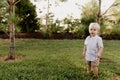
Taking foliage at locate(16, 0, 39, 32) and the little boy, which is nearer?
the little boy

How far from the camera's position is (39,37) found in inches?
845

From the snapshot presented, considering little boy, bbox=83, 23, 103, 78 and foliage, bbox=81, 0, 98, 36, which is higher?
foliage, bbox=81, 0, 98, 36

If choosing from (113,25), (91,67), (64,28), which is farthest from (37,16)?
(91,67)

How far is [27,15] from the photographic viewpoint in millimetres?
21766

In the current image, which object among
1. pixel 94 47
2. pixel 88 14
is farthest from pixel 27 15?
pixel 94 47

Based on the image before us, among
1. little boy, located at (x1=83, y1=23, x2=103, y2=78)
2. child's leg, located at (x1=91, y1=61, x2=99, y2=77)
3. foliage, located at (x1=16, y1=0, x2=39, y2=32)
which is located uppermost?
foliage, located at (x1=16, y1=0, x2=39, y2=32)

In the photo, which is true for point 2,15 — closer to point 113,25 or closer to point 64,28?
point 113,25

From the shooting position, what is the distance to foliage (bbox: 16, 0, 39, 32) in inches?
840

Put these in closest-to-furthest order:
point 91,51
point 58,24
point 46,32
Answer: point 91,51
point 46,32
point 58,24

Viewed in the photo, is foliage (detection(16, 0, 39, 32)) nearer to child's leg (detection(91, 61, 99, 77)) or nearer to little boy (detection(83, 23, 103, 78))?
little boy (detection(83, 23, 103, 78))

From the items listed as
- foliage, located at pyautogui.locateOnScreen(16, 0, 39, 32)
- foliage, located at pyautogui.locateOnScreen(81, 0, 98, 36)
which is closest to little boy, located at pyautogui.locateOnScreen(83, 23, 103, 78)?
foliage, located at pyautogui.locateOnScreen(81, 0, 98, 36)

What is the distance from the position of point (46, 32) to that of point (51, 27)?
1031 millimetres

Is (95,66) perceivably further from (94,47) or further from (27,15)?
(27,15)

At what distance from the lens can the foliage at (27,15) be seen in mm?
21333
